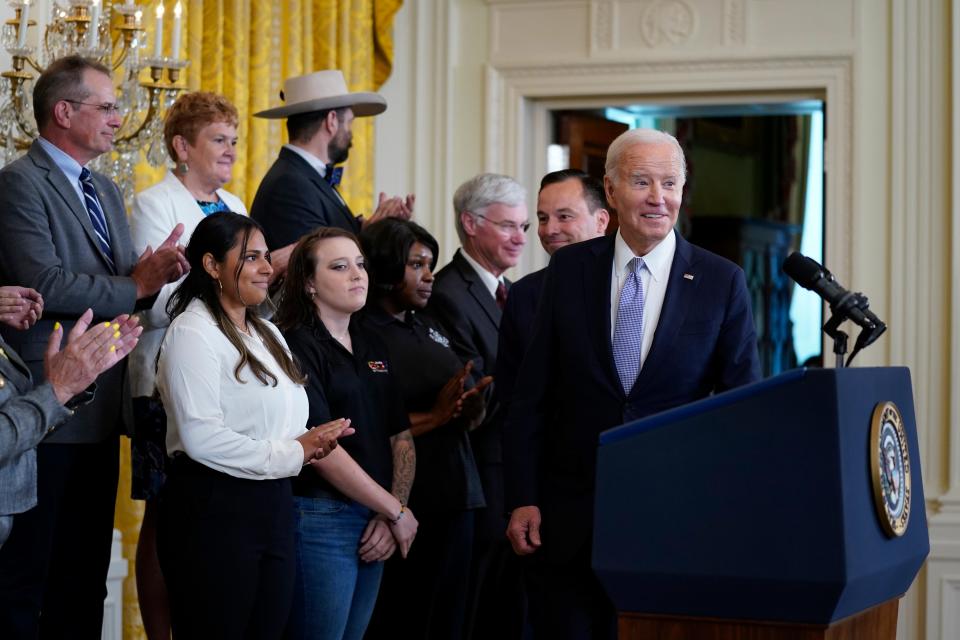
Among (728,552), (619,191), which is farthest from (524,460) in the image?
(728,552)

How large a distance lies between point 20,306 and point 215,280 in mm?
448

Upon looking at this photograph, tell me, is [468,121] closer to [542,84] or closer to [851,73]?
[542,84]

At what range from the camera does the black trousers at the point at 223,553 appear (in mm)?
3043

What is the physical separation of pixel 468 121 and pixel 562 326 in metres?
3.54

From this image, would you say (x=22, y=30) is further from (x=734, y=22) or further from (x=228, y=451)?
(x=734, y=22)

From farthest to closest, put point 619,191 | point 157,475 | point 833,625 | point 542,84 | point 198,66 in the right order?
point 542,84
point 198,66
point 157,475
point 619,191
point 833,625

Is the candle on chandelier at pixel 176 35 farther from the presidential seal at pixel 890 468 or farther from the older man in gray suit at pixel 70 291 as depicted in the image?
the presidential seal at pixel 890 468

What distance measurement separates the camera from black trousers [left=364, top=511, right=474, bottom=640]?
3951mm

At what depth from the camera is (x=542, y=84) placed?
6.35 metres

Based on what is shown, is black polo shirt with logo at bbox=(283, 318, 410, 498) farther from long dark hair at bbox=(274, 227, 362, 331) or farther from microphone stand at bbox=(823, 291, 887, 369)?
microphone stand at bbox=(823, 291, 887, 369)

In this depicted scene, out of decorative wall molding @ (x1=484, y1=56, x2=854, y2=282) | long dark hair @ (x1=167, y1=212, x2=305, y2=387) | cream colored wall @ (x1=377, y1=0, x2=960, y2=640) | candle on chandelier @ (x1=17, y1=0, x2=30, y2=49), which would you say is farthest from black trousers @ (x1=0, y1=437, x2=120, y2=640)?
decorative wall molding @ (x1=484, y1=56, x2=854, y2=282)

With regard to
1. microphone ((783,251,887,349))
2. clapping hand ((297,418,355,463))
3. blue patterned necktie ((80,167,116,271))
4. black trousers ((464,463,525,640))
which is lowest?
black trousers ((464,463,525,640))

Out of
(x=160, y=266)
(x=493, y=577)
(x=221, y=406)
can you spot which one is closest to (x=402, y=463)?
(x=221, y=406)

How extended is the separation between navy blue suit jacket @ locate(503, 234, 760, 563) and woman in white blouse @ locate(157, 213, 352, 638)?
0.47 meters
